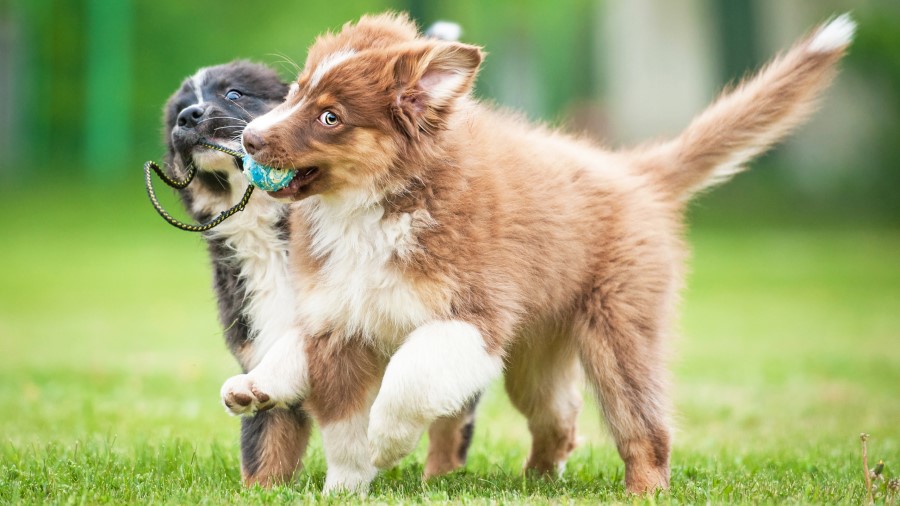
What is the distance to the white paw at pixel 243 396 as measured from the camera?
4586 millimetres

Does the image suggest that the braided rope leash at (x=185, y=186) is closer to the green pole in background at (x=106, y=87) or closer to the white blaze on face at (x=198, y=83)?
the white blaze on face at (x=198, y=83)

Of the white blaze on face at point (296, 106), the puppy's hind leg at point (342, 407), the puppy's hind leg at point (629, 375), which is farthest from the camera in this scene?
the puppy's hind leg at point (629, 375)

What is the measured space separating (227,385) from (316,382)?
0.38 meters

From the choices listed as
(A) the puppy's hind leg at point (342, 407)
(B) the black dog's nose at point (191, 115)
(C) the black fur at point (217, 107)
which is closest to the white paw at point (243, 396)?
(A) the puppy's hind leg at point (342, 407)

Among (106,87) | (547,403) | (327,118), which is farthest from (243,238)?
(106,87)

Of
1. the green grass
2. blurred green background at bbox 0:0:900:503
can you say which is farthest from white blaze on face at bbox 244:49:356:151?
the green grass

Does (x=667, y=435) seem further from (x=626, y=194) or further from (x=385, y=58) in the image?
(x=385, y=58)

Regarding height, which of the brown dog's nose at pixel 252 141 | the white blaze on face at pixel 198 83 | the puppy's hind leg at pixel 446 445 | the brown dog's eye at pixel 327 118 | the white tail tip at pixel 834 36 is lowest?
the puppy's hind leg at pixel 446 445

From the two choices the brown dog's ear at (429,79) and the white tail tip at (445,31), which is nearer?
the brown dog's ear at (429,79)

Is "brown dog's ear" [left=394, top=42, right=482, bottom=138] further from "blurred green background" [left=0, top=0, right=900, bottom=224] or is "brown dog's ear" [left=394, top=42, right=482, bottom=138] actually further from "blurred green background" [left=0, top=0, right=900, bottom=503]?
"blurred green background" [left=0, top=0, right=900, bottom=224]

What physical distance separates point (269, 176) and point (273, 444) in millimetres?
1336

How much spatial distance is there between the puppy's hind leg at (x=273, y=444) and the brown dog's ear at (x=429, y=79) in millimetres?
1491

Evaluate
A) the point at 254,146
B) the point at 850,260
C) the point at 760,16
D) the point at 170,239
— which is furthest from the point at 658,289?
the point at 760,16

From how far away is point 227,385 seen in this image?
460cm
